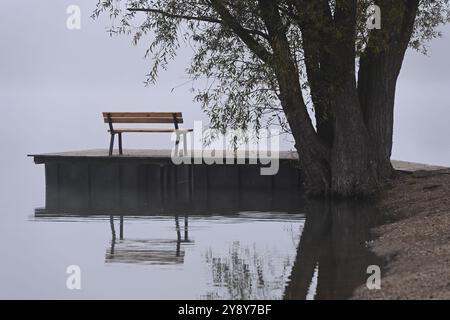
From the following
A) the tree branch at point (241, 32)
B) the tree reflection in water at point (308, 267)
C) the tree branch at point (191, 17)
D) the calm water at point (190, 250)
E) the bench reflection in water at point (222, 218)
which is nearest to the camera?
the tree reflection in water at point (308, 267)

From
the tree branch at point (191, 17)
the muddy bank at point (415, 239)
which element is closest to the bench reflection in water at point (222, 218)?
the muddy bank at point (415, 239)

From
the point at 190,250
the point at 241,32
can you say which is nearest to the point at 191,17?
the point at 241,32

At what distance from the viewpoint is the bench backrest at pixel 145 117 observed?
24.5 metres

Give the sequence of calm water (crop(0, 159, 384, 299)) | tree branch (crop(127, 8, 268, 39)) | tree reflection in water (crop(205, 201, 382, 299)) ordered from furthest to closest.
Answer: tree branch (crop(127, 8, 268, 39)) < calm water (crop(0, 159, 384, 299)) < tree reflection in water (crop(205, 201, 382, 299))

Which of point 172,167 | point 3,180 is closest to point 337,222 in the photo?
point 172,167

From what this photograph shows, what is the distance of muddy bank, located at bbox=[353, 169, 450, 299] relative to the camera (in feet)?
38.6

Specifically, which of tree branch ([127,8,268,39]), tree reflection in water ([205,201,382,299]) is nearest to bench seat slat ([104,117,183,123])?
tree branch ([127,8,268,39])

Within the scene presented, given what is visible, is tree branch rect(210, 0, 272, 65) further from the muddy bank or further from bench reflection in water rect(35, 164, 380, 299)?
the muddy bank

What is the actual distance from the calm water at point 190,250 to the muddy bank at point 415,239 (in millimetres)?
354

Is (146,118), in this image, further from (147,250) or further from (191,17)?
(147,250)

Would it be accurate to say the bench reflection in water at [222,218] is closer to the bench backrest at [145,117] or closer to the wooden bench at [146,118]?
the wooden bench at [146,118]

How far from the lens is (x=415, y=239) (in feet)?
49.9

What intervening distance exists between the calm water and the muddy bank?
35 cm
